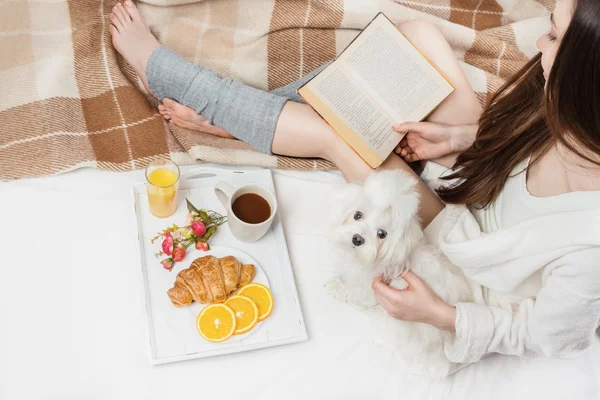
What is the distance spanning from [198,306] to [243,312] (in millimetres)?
93

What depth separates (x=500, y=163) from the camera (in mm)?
1120

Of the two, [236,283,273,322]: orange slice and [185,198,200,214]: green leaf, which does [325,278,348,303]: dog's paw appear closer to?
[236,283,273,322]: orange slice

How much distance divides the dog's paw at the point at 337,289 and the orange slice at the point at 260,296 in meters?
0.13

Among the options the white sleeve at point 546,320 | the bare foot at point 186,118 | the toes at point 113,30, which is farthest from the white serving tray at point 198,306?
the toes at point 113,30

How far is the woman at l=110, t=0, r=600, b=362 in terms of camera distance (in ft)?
2.96

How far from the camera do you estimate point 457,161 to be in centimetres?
125

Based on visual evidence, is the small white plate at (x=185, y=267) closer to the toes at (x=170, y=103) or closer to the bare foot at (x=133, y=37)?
the toes at (x=170, y=103)

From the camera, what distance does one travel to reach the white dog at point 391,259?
38.3 inches

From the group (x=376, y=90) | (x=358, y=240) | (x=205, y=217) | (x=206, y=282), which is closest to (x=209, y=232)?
(x=205, y=217)

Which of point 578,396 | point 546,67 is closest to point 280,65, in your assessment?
point 546,67

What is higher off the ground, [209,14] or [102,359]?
[209,14]

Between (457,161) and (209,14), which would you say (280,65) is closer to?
(209,14)

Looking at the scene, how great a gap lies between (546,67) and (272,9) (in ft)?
2.63

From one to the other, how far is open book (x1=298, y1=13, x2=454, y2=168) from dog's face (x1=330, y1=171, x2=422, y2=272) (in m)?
0.30
